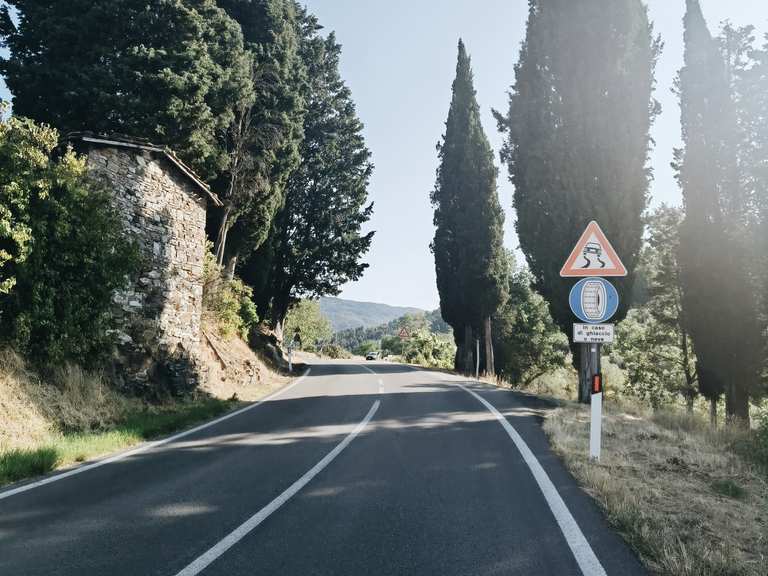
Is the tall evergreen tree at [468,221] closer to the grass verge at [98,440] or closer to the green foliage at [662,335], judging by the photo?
the green foliage at [662,335]

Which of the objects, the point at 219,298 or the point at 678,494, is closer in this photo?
the point at 678,494

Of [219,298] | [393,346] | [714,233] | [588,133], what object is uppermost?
[588,133]

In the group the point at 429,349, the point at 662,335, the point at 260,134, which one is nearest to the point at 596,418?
the point at 260,134

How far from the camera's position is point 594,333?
22.0ft

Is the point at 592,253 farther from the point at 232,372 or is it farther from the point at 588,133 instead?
the point at 232,372

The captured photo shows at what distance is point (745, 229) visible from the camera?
19.1 metres

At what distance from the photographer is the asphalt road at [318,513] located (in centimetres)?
341

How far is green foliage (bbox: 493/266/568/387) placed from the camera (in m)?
36.8

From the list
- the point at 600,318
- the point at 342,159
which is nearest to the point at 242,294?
the point at 342,159

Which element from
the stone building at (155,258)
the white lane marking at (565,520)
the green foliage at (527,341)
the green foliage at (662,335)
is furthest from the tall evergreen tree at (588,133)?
the green foliage at (527,341)

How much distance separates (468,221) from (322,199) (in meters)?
8.59

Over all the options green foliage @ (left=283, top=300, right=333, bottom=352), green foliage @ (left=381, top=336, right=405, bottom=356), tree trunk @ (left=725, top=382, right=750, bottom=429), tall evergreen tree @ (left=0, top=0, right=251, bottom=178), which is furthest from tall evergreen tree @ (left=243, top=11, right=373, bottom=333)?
green foliage @ (left=381, top=336, right=405, bottom=356)

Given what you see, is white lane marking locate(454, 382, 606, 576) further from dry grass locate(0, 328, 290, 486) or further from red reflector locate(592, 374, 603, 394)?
dry grass locate(0, 328, 290, 486)

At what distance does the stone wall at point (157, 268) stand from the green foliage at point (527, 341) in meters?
27.4
